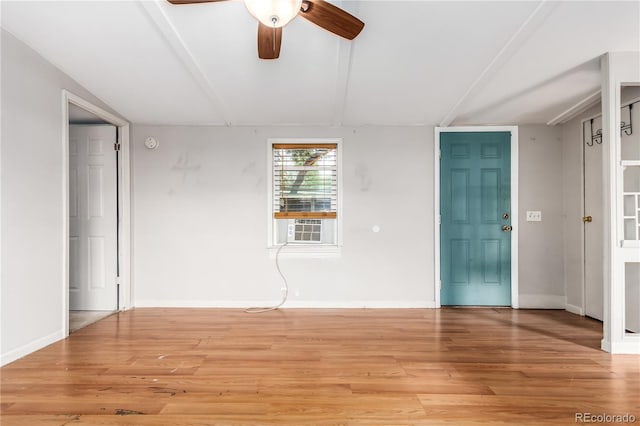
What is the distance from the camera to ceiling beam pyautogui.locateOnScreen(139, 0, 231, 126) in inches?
84.7

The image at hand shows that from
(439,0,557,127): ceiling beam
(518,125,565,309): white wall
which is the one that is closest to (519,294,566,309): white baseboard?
(518,125,565,309): white wall

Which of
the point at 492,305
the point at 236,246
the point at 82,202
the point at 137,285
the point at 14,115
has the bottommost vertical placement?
the point at 492,305

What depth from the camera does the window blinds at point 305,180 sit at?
4090mm

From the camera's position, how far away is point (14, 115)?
2.51 m

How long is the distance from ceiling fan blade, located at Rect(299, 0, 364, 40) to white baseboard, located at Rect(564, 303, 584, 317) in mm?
3834

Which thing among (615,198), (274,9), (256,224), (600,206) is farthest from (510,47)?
(256,224)

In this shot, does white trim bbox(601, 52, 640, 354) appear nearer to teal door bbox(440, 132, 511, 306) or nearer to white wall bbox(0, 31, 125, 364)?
teal door bbox(440, 132, 511, 306)

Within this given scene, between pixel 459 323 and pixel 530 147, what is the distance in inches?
A: 90.5

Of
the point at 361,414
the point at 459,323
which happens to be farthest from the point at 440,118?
the point at 361,414

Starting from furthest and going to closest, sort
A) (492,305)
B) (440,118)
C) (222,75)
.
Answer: (492,305) → (440,118) → (222,75)

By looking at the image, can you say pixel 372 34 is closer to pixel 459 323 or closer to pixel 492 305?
pixel 459 323

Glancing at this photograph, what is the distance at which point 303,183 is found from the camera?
4.11 metres

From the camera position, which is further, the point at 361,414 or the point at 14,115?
the point at 14,115

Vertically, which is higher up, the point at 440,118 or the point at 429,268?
the point at 440,118
